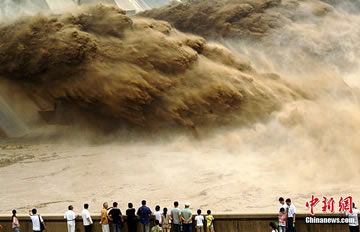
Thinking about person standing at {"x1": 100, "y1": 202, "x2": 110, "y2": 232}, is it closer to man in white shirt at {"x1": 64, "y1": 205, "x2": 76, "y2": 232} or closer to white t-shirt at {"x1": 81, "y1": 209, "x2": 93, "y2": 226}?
white t-shirt at {"x1": 81, "y1": 209, "x2": 93, "y2": 226}

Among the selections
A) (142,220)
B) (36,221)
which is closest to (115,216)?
(142,220)

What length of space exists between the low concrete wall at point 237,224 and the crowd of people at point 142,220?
264mm

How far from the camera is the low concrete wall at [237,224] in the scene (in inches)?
387

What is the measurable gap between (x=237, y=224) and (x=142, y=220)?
1896 millimetres

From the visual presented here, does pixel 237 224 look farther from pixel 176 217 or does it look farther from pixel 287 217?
pixel 176 217

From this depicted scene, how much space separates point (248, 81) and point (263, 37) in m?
7.55

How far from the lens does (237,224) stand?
10273 millimetres

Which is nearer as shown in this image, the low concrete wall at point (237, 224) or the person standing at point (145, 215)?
the low concrete wall at point (237, 224)

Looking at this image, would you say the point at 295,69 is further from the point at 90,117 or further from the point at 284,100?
the point at 90,117

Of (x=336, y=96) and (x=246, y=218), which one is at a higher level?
(x=336, y=96)

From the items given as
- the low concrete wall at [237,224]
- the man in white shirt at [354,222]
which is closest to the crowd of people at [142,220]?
the low concrete wall at [237,224]

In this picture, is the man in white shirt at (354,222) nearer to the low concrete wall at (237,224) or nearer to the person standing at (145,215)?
the low concrete wall at (237,224)

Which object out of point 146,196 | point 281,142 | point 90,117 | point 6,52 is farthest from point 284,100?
point 6,52

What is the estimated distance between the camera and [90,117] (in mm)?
22500
